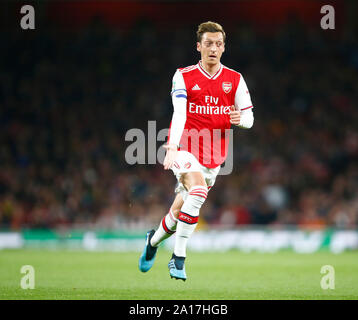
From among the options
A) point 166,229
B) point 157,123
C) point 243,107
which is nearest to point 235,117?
point 243,107

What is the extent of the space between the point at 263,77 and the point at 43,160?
26.6 ft

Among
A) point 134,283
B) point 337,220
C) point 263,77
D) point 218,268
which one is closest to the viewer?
point 134,283

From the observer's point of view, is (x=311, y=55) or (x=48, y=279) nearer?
(x=48, y=279)

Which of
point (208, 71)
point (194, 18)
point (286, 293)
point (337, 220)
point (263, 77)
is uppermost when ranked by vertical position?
point (194, 18)

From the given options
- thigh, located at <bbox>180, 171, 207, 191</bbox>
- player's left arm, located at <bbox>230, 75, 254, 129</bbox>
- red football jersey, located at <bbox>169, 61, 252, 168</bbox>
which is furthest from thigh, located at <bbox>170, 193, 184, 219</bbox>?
player's left arm, located at <bbox>230, 75, 254, 129</bbox>

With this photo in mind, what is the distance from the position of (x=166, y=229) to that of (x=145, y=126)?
13535mm

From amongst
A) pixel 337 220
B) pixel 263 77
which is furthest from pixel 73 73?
pixel 337 220

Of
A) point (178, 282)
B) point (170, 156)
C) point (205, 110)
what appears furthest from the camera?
point (178, 282)

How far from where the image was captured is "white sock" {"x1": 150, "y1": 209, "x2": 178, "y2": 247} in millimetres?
7961

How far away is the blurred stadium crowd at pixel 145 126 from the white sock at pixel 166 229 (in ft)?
32.3

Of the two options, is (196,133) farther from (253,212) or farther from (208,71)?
(253,212)

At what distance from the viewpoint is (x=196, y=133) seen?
7.66 meters

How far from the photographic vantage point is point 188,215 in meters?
7.36

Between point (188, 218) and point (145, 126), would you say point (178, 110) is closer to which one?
point (188, 218)
